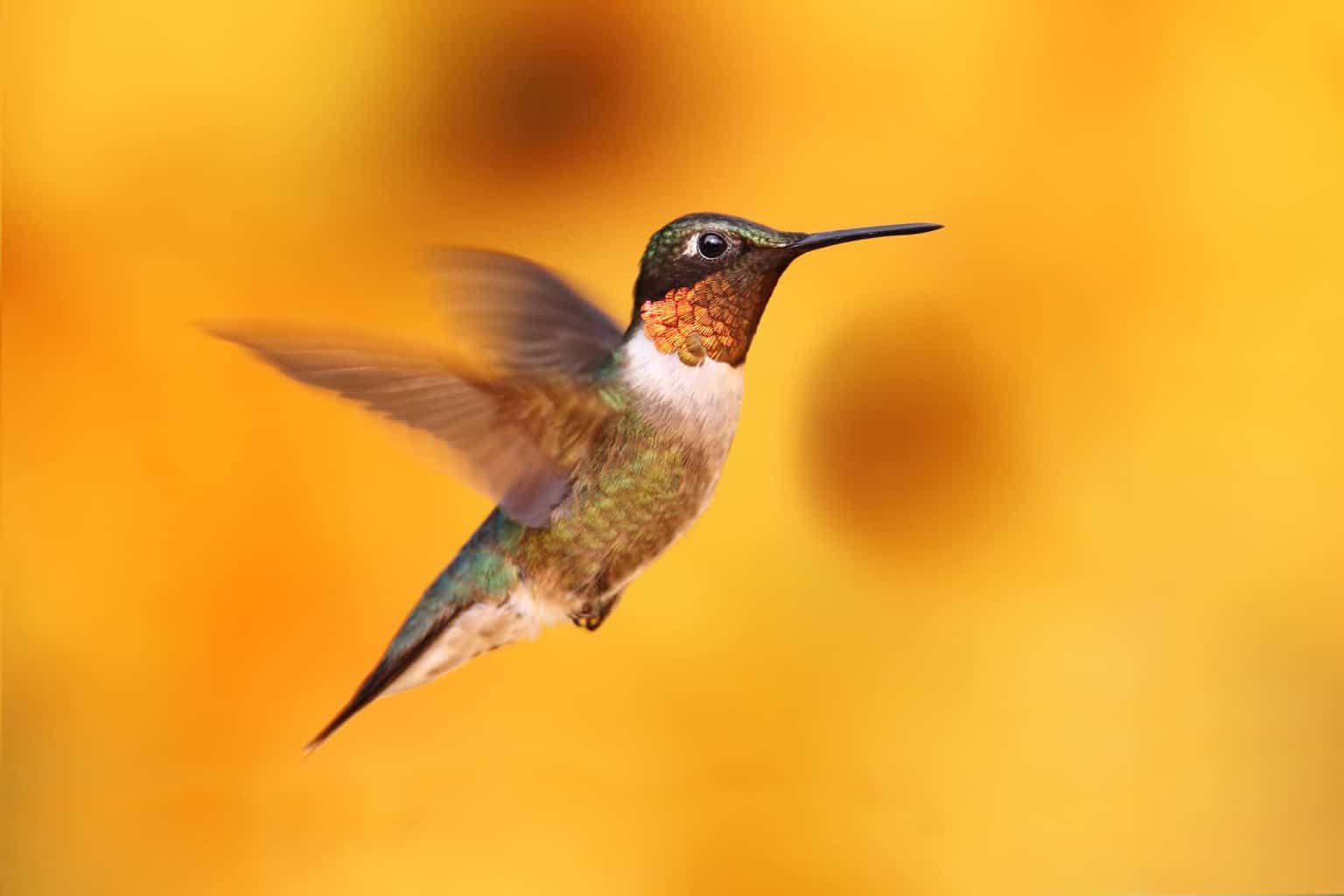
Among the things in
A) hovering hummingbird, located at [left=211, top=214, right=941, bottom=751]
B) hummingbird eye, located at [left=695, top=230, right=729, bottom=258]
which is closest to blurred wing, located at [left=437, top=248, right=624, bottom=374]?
hovering hummingbird, located at [left=211, top=214, right=941, bottom=751]

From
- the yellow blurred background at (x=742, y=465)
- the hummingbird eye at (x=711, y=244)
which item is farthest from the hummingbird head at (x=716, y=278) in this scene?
the yellow blurred background at (x=742, y=465)

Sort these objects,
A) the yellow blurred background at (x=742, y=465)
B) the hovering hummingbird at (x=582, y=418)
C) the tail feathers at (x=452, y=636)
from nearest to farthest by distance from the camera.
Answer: the hovering hummingbird at (x=582, y=418) < the tail feathers at (x=452, y=636) < the yellow blurred background at (x=742, y=465)

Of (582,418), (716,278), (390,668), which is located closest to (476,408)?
(582,418)

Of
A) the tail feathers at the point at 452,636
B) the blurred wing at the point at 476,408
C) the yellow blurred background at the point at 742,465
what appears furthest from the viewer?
the yellow blurred background at the point at 742,465

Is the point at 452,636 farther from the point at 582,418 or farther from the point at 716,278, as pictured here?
the point at 716,278

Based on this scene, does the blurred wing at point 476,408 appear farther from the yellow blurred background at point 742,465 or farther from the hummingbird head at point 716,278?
the yellow blurred background at point 742,465

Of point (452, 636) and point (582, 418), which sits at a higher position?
point (582, 418)

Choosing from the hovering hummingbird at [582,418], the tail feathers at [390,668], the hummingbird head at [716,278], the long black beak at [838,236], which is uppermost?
the long black beak at [838,236]

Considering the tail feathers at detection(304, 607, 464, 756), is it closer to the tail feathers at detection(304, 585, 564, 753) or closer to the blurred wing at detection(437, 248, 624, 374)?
the tail feathers at detection(304, 585, 564, 753)

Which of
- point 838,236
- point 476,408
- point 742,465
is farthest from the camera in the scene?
point 742,465
